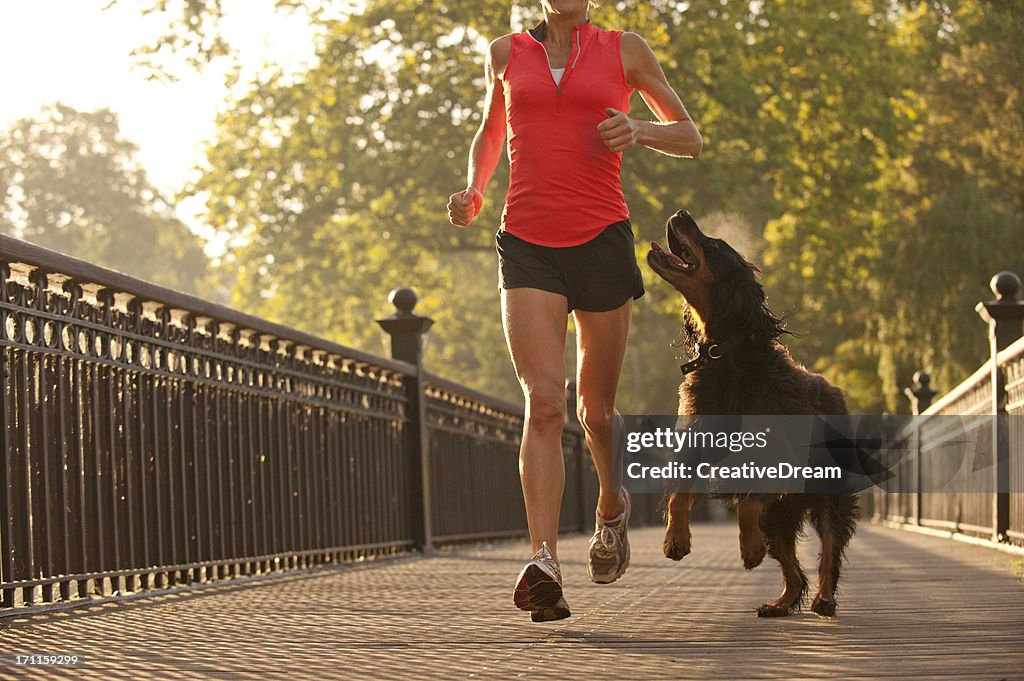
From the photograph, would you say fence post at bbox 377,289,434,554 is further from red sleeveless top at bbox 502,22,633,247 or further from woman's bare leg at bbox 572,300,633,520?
red sleeveless top at bbox 502,22,633,247

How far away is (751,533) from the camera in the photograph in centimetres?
570

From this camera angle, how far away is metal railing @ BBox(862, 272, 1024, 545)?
31.8ft

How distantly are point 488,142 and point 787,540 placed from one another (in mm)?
1699

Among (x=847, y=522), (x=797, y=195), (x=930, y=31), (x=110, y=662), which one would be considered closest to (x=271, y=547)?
(x=847, y=522)

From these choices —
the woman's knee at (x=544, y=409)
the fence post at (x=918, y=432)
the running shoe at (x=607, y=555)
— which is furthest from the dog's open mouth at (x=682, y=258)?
the fence post at (x=918, y=432)

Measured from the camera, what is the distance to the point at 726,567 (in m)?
8.75

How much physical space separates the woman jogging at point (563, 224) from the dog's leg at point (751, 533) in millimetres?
461

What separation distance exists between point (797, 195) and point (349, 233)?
28.8 ft

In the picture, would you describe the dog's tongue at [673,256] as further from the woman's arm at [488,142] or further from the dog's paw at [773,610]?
the dog's paw at [773,610]

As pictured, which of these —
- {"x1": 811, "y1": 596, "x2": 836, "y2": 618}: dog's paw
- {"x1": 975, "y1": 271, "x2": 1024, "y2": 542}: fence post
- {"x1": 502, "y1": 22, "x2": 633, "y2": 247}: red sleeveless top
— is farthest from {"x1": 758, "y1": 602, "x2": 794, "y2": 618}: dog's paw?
{"x1": 975, "y1": 271, "x2": 1024, "y2": 542}: fence post

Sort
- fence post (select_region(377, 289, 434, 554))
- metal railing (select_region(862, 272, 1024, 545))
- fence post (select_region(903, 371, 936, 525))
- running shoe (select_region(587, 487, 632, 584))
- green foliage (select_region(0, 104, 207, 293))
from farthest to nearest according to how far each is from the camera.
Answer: green foliage (select_region(0, 104, 207, 293)) → fence post (select_region(903, 371, 936, 525)) → fence post (select_region(377, 289, 434, 554)) → metal railing (select_region(862, 272, 1024, 545)) → running shoe (select_region(587, 487, 632, 584))

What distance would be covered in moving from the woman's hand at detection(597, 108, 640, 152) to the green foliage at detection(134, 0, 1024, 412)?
22270mm

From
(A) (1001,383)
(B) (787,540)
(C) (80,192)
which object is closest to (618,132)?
(B) (787,540)

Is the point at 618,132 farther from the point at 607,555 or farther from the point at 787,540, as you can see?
the point at 787,540
